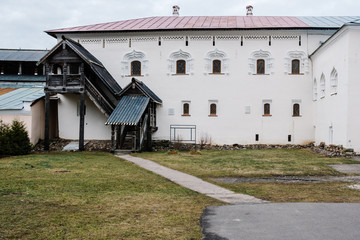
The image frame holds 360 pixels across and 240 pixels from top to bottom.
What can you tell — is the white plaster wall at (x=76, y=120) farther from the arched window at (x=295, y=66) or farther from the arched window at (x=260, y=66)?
the arched window at (x=295, y=66)

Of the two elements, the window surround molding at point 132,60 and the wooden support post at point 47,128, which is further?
the window surround molding at point 132,60

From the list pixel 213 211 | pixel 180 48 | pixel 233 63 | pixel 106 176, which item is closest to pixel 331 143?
pixel 233 63

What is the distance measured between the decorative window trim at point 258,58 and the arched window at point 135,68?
7.28m

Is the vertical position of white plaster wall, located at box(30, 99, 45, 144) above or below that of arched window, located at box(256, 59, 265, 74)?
below

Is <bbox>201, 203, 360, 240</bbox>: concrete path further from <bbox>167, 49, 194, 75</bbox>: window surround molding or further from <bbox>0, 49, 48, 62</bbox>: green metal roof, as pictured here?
<bbox>0, 49, 48, 62</bbox>: green metal roof

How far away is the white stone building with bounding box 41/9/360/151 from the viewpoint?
928 inches

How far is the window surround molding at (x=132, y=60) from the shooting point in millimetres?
24438

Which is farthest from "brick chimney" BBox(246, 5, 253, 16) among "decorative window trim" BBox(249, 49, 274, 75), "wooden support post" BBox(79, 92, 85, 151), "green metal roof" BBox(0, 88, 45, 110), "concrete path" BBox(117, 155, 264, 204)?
"concrete path" BBox(117, 155, 264, 204)

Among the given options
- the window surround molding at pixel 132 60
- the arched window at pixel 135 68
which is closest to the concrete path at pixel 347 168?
the window surround molding at pixel 132 60

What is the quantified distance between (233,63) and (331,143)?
7896 mm

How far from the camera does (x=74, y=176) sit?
11.2 metres

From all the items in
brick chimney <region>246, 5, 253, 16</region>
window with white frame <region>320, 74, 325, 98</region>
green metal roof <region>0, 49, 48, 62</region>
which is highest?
brick chimney <region>246, 5, 253, 16</region>

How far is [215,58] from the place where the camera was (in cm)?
2405

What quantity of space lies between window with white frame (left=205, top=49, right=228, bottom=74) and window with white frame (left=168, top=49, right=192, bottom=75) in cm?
117
